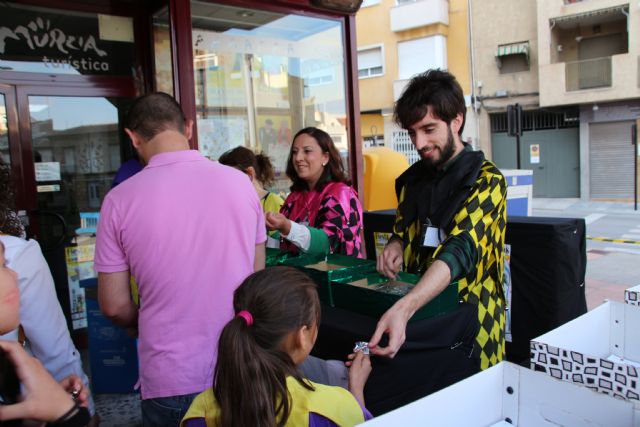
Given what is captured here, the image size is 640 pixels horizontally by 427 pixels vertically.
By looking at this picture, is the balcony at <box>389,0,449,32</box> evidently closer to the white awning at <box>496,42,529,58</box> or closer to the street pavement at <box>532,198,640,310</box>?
the white awning at <box>496,42,529,58</box>

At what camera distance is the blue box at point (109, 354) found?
360 cm

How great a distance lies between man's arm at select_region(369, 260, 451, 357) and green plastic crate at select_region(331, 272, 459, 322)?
0.18 feet

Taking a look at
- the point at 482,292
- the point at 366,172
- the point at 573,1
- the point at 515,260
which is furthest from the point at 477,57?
the point at 482,292

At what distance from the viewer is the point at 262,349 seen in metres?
1.27

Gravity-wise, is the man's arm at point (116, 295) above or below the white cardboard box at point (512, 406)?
above

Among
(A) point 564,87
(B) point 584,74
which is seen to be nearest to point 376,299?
(A) point 564,87

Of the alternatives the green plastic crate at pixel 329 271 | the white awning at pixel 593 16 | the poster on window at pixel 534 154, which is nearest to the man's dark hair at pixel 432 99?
the green plastic crate at pixel 329 271

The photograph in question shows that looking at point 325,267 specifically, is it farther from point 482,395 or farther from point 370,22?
point 370,22

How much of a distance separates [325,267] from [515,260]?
5.33ft

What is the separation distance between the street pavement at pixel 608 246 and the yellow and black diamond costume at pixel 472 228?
4.26 m

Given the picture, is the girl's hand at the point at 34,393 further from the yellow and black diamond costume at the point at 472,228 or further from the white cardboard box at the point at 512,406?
the yellow and black diamond costume at the point at 472,228

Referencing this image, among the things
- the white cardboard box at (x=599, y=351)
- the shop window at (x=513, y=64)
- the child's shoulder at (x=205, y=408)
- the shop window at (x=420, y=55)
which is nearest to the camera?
the white cardboard box at (x=599, y=351)

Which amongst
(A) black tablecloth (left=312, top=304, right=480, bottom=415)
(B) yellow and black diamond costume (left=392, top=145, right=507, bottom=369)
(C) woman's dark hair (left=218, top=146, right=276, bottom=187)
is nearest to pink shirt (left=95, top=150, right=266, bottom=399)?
(A) black tablecloth (left=312, top=304, right=480, bottom=415)

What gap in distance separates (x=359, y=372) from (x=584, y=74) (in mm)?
20803
